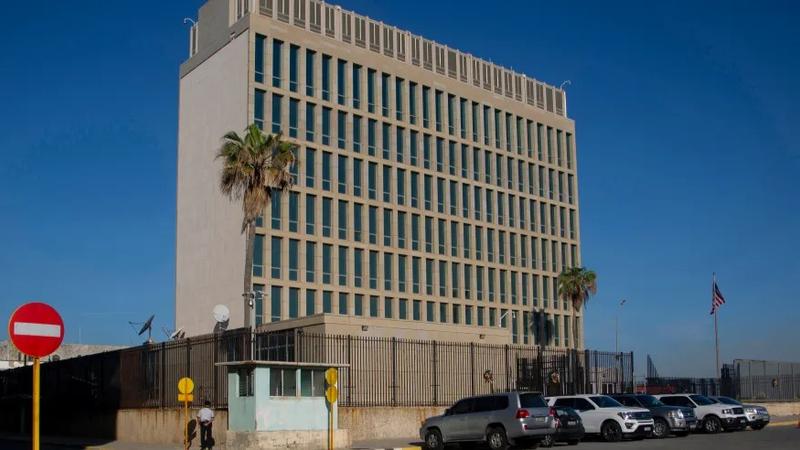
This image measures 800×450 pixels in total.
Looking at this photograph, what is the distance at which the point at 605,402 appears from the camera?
3259cm

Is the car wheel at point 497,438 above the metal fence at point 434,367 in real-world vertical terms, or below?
below

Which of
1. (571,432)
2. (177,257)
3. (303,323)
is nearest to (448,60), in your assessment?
(177,257)

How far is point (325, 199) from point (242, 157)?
69.8ft

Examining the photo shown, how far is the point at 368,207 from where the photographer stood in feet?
228

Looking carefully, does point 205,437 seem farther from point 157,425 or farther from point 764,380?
point 764,380

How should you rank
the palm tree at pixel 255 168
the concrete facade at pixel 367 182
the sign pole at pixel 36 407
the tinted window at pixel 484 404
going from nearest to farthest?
the sign pole at pixel 36 407, the tinted window at pixel 484 404, the palm tree at pixel 255 168, the concrete facade at pixel 367 182

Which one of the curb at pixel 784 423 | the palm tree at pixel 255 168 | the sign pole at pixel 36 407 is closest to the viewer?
the sign pole at pixel 36 407

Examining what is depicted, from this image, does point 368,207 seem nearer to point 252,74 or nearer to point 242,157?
point 252,74

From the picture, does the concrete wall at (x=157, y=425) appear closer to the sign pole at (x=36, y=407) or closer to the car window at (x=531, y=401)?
the car window at (x=531, y=401)

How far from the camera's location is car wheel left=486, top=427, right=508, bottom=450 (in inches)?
1078

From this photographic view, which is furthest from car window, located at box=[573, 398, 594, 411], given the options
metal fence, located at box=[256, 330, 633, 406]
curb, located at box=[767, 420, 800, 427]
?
curb, located at box=[767, 420, 800, 427]

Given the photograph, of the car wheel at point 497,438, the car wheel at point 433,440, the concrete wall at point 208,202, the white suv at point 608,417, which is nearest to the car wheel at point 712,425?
the white suv at point 608,417

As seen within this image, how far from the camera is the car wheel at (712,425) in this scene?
3628 cm

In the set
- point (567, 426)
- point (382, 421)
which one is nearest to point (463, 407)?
point (567, 426)
